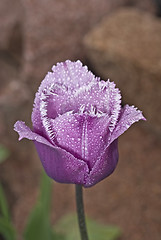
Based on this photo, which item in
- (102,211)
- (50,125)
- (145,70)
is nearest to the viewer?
(50,125)

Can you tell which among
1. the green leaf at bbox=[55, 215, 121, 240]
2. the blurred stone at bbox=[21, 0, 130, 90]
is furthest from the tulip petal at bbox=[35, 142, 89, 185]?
the blurred stone at bbox=[21, 0, 130, 90]

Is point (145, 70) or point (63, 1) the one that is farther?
point (63, 1)

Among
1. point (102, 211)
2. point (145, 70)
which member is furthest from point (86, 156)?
point (102, 211)

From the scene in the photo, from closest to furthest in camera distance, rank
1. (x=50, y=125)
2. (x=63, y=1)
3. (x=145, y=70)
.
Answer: (x=50, y=125)
(x=145, y=70)
(x=63, y=1)

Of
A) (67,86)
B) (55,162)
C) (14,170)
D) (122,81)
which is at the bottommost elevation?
(14,170)

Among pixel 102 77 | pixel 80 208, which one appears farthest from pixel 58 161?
pixel 102 77

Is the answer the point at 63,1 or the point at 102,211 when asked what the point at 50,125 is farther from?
the point at 63,1

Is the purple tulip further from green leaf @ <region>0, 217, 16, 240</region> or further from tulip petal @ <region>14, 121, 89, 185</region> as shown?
green leaf @ <region>0, 217, 16, 240</region>
